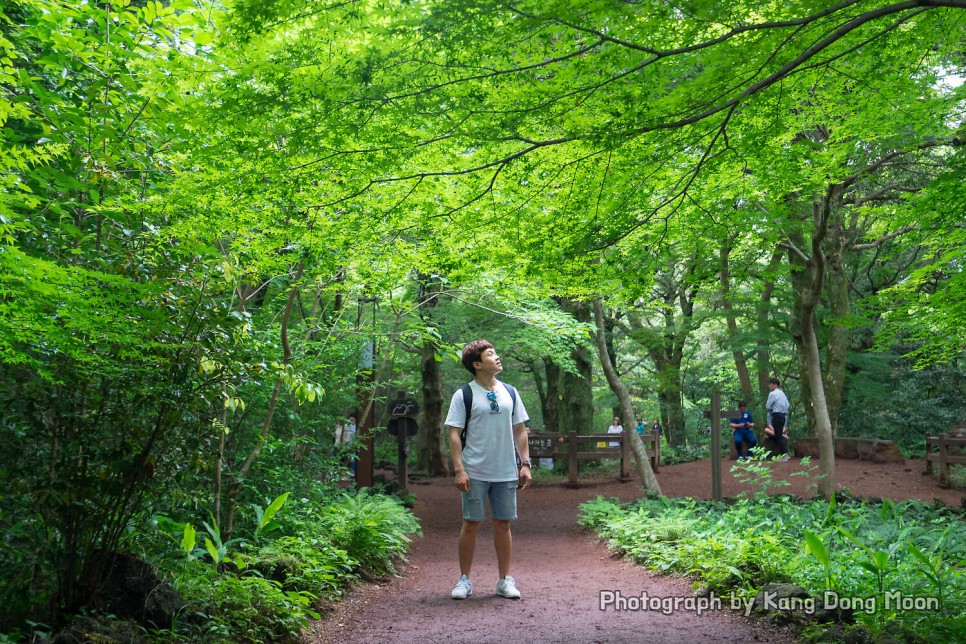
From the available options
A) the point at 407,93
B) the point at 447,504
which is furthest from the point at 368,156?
the point at 447,504

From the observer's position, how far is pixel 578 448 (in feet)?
51.7

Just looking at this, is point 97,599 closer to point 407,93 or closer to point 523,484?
point 523,484

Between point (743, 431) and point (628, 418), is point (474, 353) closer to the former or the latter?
point (628, 418)

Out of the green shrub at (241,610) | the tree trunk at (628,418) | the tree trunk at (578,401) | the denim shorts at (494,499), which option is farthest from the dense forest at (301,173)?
the tree trunk at (578,401)

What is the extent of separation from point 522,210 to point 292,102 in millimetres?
1951

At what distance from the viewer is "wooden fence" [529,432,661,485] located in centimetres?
1554

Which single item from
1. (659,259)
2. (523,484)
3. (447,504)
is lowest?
(447,504)

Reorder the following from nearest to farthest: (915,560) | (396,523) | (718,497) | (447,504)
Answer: (915,560) < (396,523) < (718,497) < (447,504)

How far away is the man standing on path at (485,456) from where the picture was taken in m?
4.89

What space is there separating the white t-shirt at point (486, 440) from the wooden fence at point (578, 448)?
35.0 ft

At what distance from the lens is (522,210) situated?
514cm

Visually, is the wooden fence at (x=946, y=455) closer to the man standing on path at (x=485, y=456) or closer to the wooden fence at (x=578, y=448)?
the wooden fence at (x=578, y=448)

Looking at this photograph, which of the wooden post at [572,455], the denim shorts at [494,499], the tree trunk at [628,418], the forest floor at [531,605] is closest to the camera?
the forest floor at [531,605]

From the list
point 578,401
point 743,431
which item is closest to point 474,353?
point 743,431
